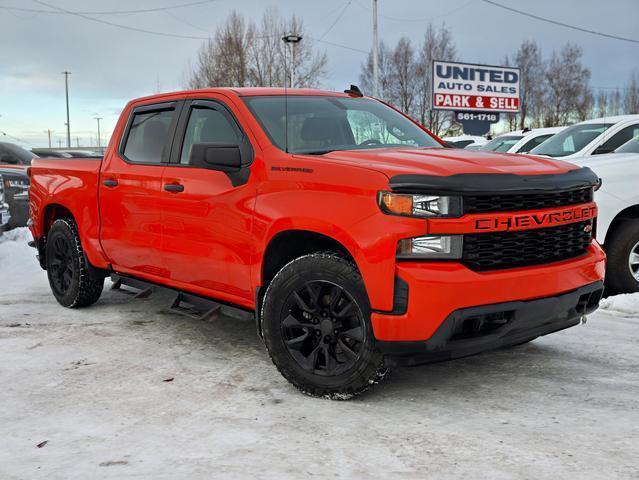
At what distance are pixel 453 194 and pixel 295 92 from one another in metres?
2.00

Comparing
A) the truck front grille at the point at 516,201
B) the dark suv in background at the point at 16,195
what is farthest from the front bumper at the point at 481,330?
the dark suv in background at the point at 16,195

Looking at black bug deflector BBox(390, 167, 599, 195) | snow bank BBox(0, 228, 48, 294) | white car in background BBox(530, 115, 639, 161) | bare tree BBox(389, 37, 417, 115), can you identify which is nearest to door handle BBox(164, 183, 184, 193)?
black bug deflector BBox(390, 167, 599, 195)

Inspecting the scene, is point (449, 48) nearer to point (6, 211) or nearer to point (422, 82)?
point (422, 82)

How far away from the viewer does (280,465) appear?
3018 millimetres

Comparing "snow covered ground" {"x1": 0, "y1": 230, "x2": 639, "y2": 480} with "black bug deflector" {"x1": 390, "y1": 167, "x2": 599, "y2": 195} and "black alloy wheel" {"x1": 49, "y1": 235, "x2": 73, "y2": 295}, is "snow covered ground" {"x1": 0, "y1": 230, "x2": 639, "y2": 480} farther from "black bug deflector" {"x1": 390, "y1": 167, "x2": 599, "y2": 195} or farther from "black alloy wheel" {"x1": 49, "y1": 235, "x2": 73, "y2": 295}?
"black bug deflector" {"x1": 390, "y1": 167, "x2": 599, "y2": 195}

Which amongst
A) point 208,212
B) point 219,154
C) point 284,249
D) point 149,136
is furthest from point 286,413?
point 149,136

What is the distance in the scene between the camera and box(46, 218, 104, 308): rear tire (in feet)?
20.3

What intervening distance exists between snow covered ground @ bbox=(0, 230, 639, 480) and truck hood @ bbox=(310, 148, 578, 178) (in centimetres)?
127

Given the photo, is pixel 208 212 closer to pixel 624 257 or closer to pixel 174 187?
pixel 174 187

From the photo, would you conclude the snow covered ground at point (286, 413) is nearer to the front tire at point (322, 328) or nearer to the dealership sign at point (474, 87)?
the front tire at point (322, 328)

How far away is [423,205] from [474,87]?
95.1 feet

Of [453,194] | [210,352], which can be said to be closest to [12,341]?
[210,352]

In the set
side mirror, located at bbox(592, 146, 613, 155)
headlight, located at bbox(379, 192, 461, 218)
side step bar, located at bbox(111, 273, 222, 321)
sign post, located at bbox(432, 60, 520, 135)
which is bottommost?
side step bar, located at bbox(111, 273, 222, 321)

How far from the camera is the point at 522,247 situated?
12.0 feet
